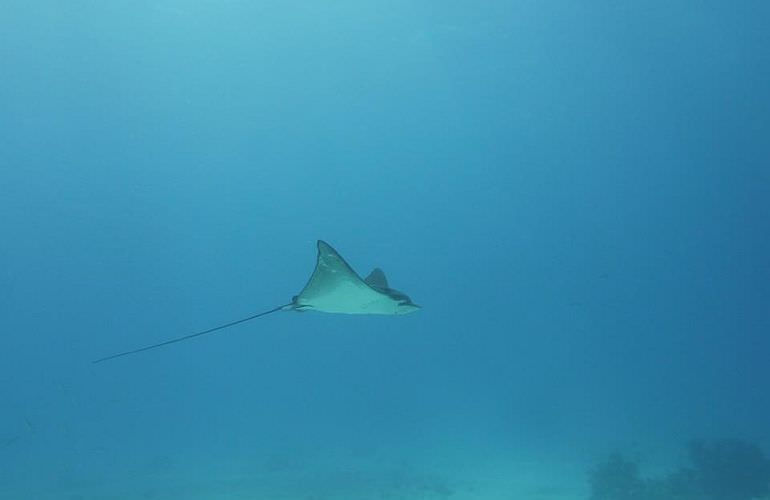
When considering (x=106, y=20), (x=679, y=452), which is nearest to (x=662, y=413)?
(x=679, y=452)

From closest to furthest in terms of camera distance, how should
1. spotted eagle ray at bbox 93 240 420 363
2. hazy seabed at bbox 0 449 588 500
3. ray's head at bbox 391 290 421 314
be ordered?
spotted eagle ray at bbox 93 240 420 363 < ray's head at bbox 391 290 421 314 < hazy seabed at bbox 0 449 588 500

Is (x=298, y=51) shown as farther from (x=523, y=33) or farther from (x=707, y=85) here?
(x=707, y=85)

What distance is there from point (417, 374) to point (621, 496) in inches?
1731

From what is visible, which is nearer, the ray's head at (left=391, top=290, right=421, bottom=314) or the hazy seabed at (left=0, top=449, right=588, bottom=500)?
the ray's head at (left=391, top=290, right=421, bottom=314)

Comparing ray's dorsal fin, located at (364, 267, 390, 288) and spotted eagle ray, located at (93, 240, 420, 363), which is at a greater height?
ray's dorsal fin, located at (364, 267, 390, 288)

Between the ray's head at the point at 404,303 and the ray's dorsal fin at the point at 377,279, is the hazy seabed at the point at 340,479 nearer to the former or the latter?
the ray's dorsal fin at the point at 377,279

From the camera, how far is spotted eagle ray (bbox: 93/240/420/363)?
5254mm

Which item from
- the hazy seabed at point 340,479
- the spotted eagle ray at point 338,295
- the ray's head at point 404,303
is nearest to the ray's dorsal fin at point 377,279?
the spotted eagle ray at point 338,295

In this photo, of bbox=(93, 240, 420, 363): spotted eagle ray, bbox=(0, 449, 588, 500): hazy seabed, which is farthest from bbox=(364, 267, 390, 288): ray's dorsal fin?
bbox=(0, 449, 588, 500): hazy seabed

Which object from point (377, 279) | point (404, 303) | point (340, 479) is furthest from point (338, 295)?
point (340, 479)

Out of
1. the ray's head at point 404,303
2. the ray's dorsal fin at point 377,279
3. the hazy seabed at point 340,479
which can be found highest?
the ray's dorsal fin at point 377,279

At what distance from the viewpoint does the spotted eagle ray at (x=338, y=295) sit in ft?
17.2

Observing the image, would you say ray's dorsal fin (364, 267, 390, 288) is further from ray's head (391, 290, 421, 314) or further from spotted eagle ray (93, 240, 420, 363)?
ray's head (391, 290, 421, 314)

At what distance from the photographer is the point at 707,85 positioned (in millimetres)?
26594
